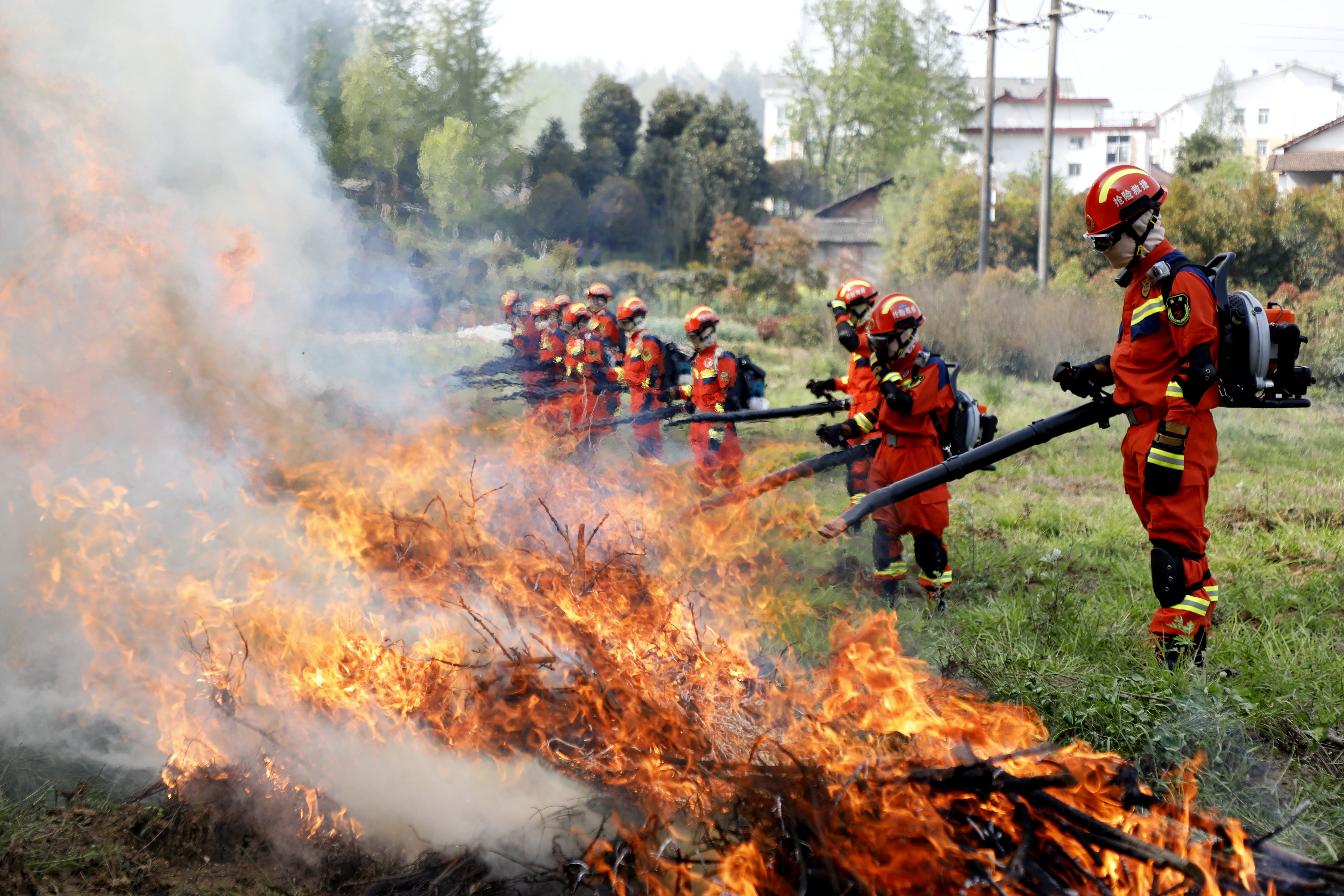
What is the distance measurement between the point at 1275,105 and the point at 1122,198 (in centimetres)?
6911

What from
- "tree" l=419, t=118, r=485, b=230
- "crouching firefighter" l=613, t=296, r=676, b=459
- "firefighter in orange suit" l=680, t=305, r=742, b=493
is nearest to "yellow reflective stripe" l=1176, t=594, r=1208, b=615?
"firefighter in orange suit" l=680, t=305, r=742, b=493

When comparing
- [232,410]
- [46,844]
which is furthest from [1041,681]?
[232,410]

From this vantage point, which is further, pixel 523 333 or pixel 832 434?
pixel 523 333

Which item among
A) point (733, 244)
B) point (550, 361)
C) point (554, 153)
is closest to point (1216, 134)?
point (733, 244)

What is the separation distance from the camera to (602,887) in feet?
8.41

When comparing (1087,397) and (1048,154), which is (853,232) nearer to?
(1048,154)

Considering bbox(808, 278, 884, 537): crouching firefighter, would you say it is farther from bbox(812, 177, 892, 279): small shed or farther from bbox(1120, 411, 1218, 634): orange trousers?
bbox(812, 177, 892, 279): small shed

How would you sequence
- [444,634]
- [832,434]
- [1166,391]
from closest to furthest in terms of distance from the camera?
[444,634] → [1166,391] → [832,434]

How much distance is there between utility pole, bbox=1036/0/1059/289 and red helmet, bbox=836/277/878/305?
40.7ft

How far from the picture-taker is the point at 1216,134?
121 feet

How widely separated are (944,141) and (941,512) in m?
43.8

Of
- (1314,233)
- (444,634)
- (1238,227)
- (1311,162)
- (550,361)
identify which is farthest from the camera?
(1311,162)

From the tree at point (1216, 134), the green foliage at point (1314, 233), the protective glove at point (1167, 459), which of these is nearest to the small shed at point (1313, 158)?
the tree at point (1216, 134)

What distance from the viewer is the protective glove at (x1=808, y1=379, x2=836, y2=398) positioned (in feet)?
21.0
